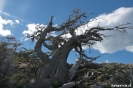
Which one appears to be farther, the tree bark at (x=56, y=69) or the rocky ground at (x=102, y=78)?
the tree bark at (x=56, y=69)

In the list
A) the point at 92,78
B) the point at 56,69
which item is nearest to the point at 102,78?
the point at 92,78

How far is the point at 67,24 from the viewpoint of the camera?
21781 mm

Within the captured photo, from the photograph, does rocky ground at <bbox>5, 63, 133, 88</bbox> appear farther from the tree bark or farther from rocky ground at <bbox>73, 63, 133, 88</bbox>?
the tree bark

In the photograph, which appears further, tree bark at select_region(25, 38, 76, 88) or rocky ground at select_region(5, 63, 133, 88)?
tree bark at select_region(25, 38, 76, 88)

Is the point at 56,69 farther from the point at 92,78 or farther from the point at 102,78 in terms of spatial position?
the point at 102,78

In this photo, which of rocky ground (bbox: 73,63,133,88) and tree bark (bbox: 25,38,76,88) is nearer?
rocky ground (bbox: 73,63,133,88)

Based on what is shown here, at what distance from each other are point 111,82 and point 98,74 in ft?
7.80

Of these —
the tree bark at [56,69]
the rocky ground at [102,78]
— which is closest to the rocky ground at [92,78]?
the rocky ground at [102,78]

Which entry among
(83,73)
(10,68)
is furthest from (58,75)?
(10,68)

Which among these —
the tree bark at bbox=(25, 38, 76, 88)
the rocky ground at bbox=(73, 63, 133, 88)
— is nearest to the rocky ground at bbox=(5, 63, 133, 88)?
the rocky ground at bbox=(73, 63, 133, 88)

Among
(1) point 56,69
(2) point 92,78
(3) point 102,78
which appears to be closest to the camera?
(3) point 102,78

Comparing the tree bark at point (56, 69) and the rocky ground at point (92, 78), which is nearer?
the rocky ground at point (92, 78)

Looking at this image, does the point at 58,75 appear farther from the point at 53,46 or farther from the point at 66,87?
the point at 53,46

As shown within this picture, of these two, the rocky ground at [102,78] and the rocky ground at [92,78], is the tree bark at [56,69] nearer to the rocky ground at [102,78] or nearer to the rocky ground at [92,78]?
the rocky ground at [92,78]
